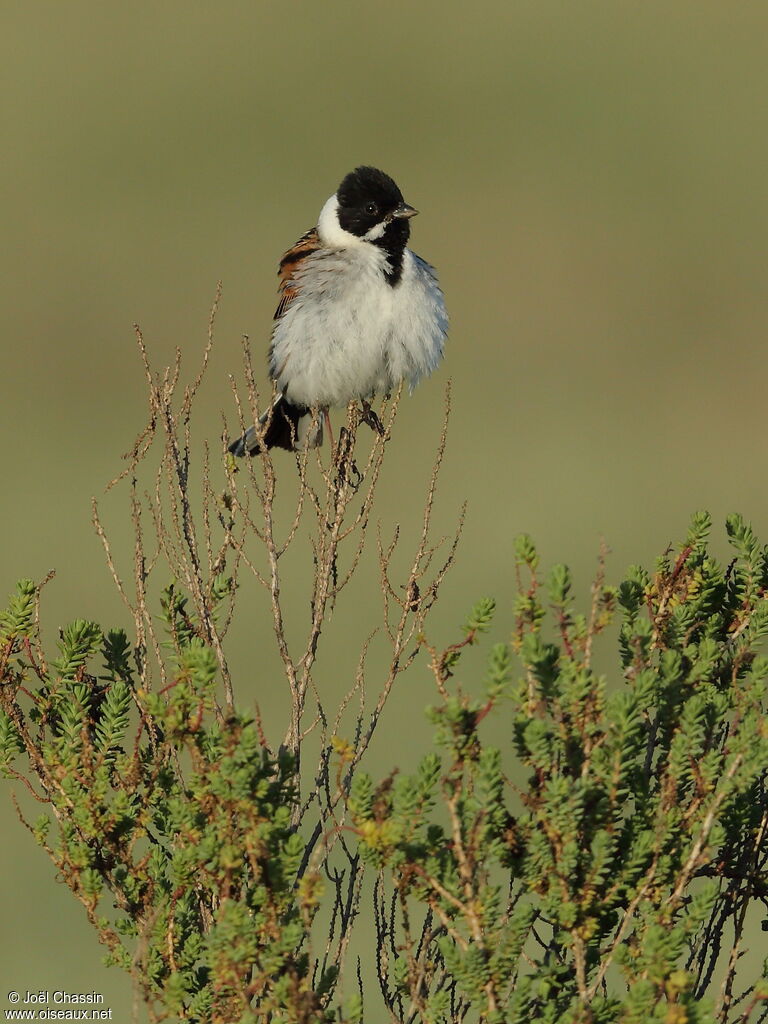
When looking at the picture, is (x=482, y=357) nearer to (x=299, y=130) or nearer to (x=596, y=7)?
(x=299, y=130)

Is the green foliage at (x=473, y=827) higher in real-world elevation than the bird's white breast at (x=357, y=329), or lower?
lower

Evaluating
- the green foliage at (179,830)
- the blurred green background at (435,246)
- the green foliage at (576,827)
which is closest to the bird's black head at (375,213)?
the green foliage at (179,830)

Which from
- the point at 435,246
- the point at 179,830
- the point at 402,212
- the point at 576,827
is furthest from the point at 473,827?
the point at 435,246

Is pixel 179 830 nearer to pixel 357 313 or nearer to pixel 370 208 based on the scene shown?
pixel 357 313

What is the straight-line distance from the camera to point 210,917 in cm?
400

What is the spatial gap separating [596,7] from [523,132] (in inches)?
303

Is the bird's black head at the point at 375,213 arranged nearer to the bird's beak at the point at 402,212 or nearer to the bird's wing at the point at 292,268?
the bird's beak at the point at 402,212

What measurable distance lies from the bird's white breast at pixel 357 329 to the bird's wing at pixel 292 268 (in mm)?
50

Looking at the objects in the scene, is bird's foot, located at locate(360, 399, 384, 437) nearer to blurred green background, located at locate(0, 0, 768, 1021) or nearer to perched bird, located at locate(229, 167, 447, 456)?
perched bird, located at locate(229, 167, 447, 456)

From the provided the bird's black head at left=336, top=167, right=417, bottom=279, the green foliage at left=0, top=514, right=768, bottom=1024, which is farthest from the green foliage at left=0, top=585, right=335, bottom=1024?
the bird's black head at left=336, top=167, right=417, bottom=279

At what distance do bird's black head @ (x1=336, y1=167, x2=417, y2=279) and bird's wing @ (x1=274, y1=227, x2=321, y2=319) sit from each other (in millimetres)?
190

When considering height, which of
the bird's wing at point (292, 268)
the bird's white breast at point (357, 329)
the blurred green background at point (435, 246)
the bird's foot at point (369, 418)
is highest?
the blurred green background at point (435, 246)

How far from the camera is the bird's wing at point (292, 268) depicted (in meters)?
6.87

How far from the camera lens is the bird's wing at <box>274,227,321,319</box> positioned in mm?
6871
